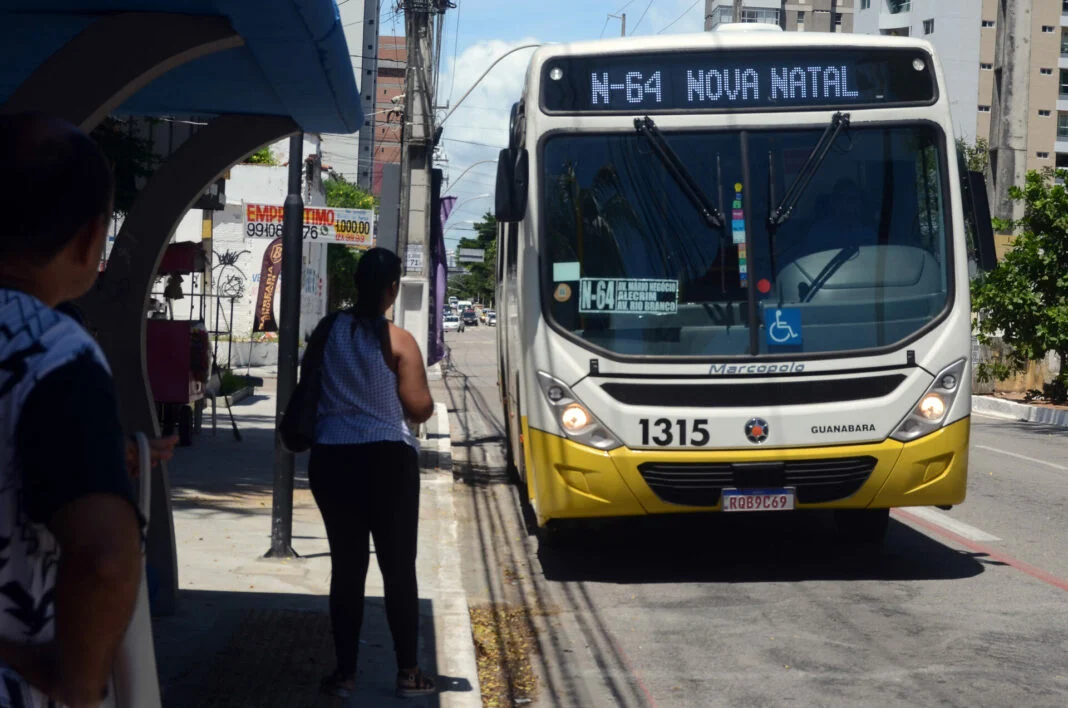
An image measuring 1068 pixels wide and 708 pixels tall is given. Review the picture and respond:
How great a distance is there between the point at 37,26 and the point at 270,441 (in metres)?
11.6

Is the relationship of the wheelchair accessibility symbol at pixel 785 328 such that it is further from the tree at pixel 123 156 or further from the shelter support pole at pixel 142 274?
the tree at pixel 123 156

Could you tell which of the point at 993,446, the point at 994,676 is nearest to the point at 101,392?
the point at 994,676

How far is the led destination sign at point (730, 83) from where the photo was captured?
8297mm

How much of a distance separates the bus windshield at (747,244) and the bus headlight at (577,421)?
1.20 ft

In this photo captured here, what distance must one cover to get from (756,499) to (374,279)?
137 inches

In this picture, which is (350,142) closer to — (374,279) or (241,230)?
(241,230)

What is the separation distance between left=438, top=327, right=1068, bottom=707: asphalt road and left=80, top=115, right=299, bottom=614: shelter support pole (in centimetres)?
224

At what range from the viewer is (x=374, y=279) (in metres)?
5.24

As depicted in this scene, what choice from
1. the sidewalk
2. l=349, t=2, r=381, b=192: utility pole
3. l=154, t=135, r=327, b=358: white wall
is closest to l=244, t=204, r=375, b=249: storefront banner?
the sidewalk

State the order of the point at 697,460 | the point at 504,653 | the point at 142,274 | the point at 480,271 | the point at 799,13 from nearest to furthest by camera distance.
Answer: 1. the point at 142,274
2. the point at 504,653
3. the point at 697,460
4. the point at 799,13
5. the point at 480,271

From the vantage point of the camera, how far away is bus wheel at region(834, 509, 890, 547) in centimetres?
914

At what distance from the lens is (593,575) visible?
8555 millimetres

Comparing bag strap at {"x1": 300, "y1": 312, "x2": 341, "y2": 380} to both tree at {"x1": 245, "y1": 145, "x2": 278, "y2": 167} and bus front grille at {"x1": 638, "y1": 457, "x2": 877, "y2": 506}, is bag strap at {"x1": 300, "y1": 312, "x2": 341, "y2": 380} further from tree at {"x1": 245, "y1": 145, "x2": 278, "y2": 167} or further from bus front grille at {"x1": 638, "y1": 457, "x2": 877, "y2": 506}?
tree at {"x1": 245, "y1": 145, "x2": 278, "y2": 167}

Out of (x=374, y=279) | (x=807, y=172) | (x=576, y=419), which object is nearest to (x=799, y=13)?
(x=807, y=172)
